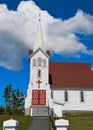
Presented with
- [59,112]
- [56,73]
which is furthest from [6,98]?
[59,112]

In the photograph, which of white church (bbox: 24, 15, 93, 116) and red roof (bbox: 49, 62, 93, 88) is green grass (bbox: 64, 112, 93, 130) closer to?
white church (bbox: 24, 15, 93, 116)

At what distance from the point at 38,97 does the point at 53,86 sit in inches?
156

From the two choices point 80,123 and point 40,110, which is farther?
point 40,110

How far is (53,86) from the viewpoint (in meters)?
48.8

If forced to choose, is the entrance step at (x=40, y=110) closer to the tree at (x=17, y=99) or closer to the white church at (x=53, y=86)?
the white church at (x=53, y=86)

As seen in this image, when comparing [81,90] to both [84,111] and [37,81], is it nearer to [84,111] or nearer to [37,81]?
[84,111]

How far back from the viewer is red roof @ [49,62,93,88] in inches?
1958

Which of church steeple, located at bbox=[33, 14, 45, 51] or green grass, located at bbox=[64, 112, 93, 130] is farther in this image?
church steeple, located at bbox=[33, 14, 45, 51]

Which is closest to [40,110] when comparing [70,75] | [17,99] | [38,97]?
[38,97]

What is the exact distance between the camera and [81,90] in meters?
49.9

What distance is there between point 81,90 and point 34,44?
11913mm

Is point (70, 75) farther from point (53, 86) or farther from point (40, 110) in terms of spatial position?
point (40, 110)

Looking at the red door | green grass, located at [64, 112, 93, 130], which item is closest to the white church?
the red door

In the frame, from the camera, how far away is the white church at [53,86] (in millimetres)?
46375
